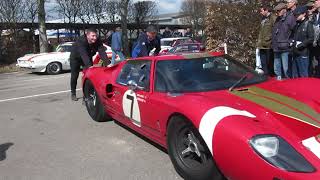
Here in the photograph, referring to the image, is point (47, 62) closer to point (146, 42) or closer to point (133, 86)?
point (146, 42)

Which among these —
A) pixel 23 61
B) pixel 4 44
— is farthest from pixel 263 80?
pixel 4 44

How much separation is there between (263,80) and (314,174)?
7.44ft

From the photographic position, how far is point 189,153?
4332 millimetres

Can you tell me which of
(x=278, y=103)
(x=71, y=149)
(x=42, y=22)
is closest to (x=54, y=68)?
(x=42, y=22)

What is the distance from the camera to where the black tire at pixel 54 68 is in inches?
680

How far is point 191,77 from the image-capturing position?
513 cm

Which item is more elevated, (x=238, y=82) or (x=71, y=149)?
(x=238, y=82)

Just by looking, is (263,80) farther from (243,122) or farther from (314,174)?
(314,174)

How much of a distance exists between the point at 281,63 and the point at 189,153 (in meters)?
5.00

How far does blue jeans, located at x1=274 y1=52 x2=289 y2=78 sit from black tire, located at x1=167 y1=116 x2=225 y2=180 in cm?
465

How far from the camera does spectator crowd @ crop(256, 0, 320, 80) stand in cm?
801

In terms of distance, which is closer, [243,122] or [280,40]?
[243,122]

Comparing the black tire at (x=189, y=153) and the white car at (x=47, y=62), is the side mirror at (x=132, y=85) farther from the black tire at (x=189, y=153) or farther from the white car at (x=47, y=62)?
the white car at (x=47, y=62)

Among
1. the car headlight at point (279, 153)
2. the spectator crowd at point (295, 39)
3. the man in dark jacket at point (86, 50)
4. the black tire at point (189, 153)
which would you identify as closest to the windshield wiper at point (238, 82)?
the black tire at point (189, 153)
